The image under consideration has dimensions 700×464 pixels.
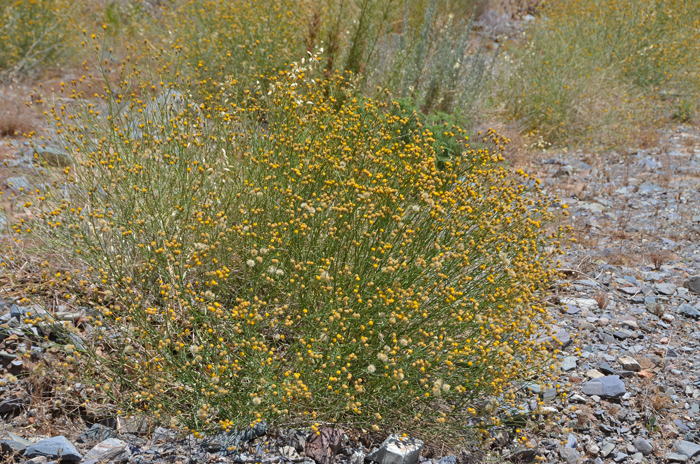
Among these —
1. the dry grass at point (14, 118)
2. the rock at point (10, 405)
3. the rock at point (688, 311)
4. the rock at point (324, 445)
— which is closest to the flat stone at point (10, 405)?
the rock at point (10, 405)

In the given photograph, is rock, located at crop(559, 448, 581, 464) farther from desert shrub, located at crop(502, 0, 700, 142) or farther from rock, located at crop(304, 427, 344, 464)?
desert shrub, located at crop(502, 0, 700, 142)

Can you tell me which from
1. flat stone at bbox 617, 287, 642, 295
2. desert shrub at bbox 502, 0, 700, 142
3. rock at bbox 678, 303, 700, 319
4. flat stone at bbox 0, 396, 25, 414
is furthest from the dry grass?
rock at bbox 678, 303, 700, 319

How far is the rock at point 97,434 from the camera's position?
2369 mm

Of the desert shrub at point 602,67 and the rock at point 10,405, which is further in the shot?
the desert shrub at point 602,67

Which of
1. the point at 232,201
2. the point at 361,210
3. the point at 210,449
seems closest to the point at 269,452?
the point at 210,449

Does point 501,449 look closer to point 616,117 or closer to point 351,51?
point 351,51

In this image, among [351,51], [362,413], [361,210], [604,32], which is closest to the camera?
[362,413]

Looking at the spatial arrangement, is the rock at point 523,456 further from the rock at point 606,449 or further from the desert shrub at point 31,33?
the desert shrub at point 31,33

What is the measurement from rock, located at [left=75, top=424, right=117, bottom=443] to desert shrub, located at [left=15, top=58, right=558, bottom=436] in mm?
152

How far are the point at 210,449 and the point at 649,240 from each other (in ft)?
13.4

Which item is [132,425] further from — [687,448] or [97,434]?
[687,448]

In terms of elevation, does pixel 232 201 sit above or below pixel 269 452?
above

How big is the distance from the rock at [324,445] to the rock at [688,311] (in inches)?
100

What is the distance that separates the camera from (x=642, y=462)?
2.58 metres
